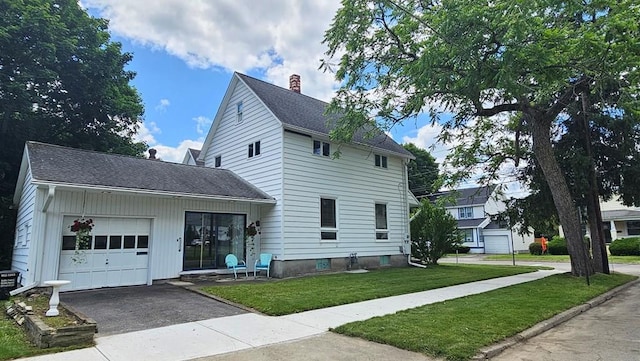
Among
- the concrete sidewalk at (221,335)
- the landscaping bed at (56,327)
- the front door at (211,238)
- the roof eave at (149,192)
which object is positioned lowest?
the concrete sidewalk at (221,335)

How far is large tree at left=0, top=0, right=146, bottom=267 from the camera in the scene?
16.8 metres

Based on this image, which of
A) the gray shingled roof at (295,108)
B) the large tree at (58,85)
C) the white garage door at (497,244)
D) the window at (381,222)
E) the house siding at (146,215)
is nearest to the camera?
the house siding at (146,215)

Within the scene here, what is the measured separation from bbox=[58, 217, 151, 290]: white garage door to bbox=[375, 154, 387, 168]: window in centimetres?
1008

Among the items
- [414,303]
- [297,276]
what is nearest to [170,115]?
[297,276]

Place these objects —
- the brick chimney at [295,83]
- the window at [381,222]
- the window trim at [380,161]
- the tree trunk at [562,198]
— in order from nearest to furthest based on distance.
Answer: the tree trunk at [562,198], the window at [381,222], the window trim at [380,161], the brick chimney at [295,83]

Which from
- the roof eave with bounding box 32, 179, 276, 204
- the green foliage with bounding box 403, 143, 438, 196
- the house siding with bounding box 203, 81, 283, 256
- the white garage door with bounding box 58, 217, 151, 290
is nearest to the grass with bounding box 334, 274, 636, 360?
the house siding with bounding box 203, 81, 283, 256

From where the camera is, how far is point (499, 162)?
54.6 feet

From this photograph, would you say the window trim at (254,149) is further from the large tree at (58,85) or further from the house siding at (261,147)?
the large tree at (58,85)

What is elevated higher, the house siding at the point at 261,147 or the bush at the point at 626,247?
the house siding at the point at 261,147

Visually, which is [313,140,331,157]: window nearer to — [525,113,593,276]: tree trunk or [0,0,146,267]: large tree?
[525,113,593,276]: tree trunk

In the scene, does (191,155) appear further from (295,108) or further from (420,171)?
(420,171)

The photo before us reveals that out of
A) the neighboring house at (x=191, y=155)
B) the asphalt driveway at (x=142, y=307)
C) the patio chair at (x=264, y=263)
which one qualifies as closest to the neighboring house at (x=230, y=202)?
the patio chair at (x=264, y=263)

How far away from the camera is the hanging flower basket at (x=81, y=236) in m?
10.4

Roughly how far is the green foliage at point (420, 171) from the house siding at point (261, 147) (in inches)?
1162
